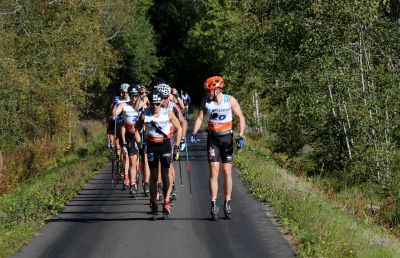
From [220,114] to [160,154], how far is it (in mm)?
1163

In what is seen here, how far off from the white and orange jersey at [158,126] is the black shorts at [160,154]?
0.31 feet

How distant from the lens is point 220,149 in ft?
43.0

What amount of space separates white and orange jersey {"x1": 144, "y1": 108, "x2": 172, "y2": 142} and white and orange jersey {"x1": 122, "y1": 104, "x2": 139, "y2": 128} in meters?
3.61

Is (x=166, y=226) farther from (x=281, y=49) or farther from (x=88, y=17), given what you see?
(x=88, y=17)

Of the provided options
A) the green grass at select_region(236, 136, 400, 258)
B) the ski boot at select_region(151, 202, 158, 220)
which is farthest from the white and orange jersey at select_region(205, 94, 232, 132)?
the green grass at select_region(236, 136, 400, 258)

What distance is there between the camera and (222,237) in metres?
11.6

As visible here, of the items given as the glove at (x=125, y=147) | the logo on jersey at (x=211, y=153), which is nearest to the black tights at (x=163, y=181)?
the logo on jersey at (x=211, y=153)

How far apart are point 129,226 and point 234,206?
2.54 metres

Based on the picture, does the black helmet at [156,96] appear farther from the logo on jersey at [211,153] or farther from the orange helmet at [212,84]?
the logo on jersey at [211,153]

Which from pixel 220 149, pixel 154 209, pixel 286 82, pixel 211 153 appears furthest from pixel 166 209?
pixel 286 82

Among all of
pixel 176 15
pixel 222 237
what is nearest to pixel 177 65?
pixel 176 15

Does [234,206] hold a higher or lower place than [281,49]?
lower

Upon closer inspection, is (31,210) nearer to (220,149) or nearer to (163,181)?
(163,181)

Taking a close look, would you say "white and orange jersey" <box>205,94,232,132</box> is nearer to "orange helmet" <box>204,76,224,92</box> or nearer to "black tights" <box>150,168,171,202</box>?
"orange helmet" <box>204,76,224,92</box>
